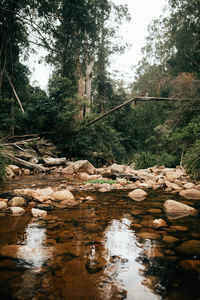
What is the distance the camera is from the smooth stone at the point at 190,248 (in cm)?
134

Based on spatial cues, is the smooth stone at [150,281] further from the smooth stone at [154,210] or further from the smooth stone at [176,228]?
the smooth stone at [154,210]

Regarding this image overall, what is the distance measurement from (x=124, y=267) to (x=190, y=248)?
1.84 feet

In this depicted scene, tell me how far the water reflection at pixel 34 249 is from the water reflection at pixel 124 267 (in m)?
0.42

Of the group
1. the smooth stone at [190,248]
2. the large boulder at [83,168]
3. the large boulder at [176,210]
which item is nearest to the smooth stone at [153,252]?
the smooth stone at [190,248]

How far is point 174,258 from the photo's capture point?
1281 mm

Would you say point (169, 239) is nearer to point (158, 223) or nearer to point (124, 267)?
point (158, 223)

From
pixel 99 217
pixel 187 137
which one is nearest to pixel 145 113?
pixel 187 137

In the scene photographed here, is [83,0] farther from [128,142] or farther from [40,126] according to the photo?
[128,142]

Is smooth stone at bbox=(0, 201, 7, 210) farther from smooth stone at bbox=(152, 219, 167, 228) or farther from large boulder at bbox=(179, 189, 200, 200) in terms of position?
large boulder at bbox=(179, 189, 200, 200)

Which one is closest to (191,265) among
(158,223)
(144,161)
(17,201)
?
(158,223)

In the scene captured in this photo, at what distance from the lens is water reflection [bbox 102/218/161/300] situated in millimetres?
961

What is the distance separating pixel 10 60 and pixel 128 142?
10.6 metres

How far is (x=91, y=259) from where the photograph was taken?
4.14 feet

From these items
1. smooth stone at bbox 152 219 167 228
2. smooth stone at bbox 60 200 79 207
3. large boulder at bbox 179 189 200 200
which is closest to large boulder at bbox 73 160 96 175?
large boulder at bbox 179 189 200 200
